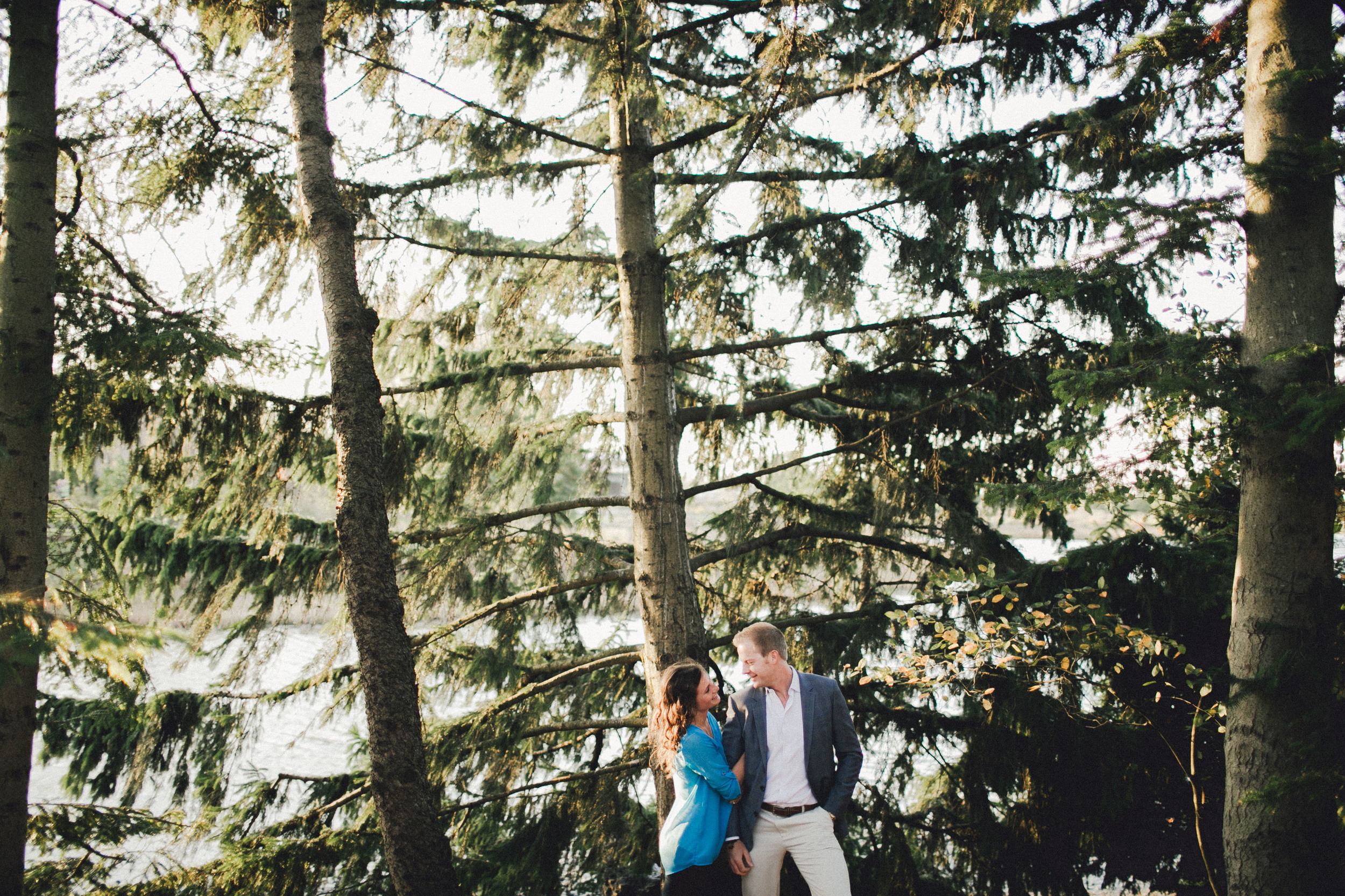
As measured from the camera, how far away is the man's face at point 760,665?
3.27m

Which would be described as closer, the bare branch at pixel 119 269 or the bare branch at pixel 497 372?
the bare branch at pixel 119 269

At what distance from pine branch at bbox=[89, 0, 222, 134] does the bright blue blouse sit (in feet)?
15.9

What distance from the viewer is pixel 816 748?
10.7 feet

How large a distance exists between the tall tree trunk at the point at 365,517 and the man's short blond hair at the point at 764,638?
195 cm

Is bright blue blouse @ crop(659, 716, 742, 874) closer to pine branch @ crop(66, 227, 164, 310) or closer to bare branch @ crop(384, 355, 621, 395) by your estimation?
bare branch @ crop(384, 355, 621, 395)

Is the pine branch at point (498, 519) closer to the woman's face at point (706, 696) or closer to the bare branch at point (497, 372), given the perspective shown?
the bare branch at point (497, 372)

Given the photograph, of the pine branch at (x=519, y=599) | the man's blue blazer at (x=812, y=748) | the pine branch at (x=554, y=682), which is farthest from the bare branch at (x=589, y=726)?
the man's blue blazer at (x=812, y=748)

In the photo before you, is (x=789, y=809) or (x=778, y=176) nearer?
(x=789, y=809)

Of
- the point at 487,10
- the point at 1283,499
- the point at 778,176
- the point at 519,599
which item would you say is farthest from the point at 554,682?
the point at 487,10

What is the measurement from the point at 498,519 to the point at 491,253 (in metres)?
1.88

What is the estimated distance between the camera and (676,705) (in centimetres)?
316

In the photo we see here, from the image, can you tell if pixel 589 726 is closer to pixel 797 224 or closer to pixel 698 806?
pixel 698 806

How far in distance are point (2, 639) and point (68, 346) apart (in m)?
2.93

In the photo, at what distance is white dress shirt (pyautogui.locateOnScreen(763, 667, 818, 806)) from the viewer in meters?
3.21
